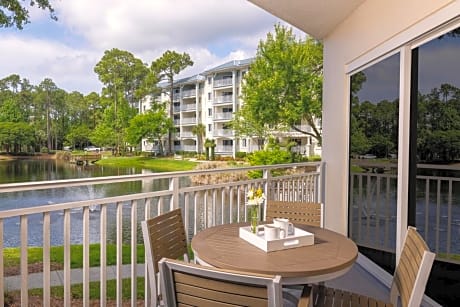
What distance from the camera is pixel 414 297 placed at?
132cm

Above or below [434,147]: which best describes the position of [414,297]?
below

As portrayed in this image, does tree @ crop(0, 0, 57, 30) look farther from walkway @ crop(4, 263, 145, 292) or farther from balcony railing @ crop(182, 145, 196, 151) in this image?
balcony railing @ crop(182, 145, 196, 151)

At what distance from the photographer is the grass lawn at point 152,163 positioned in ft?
53.6

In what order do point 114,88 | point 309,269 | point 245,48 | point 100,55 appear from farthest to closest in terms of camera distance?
point 245,48
point 100,55
point 114,88
point 309,269

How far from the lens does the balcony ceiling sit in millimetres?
3425

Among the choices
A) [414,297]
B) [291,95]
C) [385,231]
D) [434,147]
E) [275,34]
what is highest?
[275,34]

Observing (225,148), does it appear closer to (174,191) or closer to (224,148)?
(224,148)

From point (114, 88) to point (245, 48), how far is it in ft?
28.3

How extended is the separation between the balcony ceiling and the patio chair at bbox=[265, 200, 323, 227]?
6.27 feet

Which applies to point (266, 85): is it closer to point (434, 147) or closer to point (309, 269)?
point (434, 147)

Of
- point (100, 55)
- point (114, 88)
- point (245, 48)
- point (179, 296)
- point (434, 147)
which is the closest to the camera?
point (179, 296)

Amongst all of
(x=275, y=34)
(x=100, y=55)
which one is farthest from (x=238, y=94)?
(x=100, y=55)

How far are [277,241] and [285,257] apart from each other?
0.45ft

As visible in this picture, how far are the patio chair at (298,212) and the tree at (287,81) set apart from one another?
1385 centimetres
